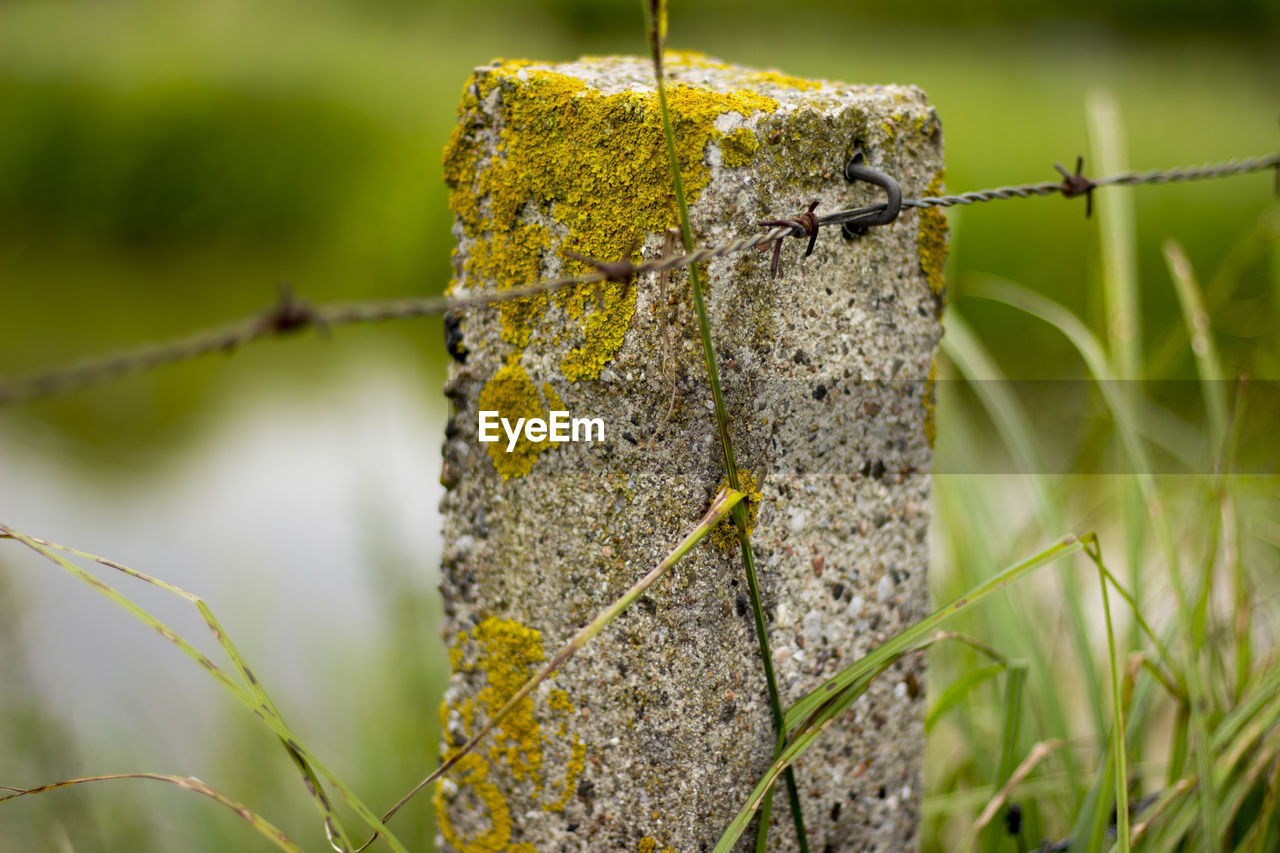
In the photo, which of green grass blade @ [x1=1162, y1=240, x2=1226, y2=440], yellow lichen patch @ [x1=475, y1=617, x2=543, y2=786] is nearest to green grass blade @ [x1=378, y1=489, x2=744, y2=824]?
yellow lichen patch @ [x1=475, y1=617, x2=543, y2=786]

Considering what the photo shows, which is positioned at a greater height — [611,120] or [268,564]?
[611,120]

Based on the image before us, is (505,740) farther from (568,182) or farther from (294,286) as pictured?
(294,286)

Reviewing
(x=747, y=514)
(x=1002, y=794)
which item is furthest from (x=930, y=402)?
(x=1002, y=794)

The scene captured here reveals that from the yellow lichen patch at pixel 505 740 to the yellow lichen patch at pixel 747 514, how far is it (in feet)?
0.53

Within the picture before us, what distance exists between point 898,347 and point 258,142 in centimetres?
668

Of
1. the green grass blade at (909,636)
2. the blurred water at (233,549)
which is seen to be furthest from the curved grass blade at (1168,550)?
the blurred water at (233,549)

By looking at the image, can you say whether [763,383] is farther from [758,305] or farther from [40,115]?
[40,115]

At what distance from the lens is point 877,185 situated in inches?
26.5

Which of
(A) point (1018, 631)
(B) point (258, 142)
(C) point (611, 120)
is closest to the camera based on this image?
(C) point (611, 120)

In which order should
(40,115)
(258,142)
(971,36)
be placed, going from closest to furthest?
1. (258,142)
2. (40,115)
3. (971,36)

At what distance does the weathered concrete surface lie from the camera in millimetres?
614

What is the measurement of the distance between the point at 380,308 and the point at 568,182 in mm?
208

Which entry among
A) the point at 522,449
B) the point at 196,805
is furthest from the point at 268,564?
the point at 522,449

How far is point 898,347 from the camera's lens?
731 mm
